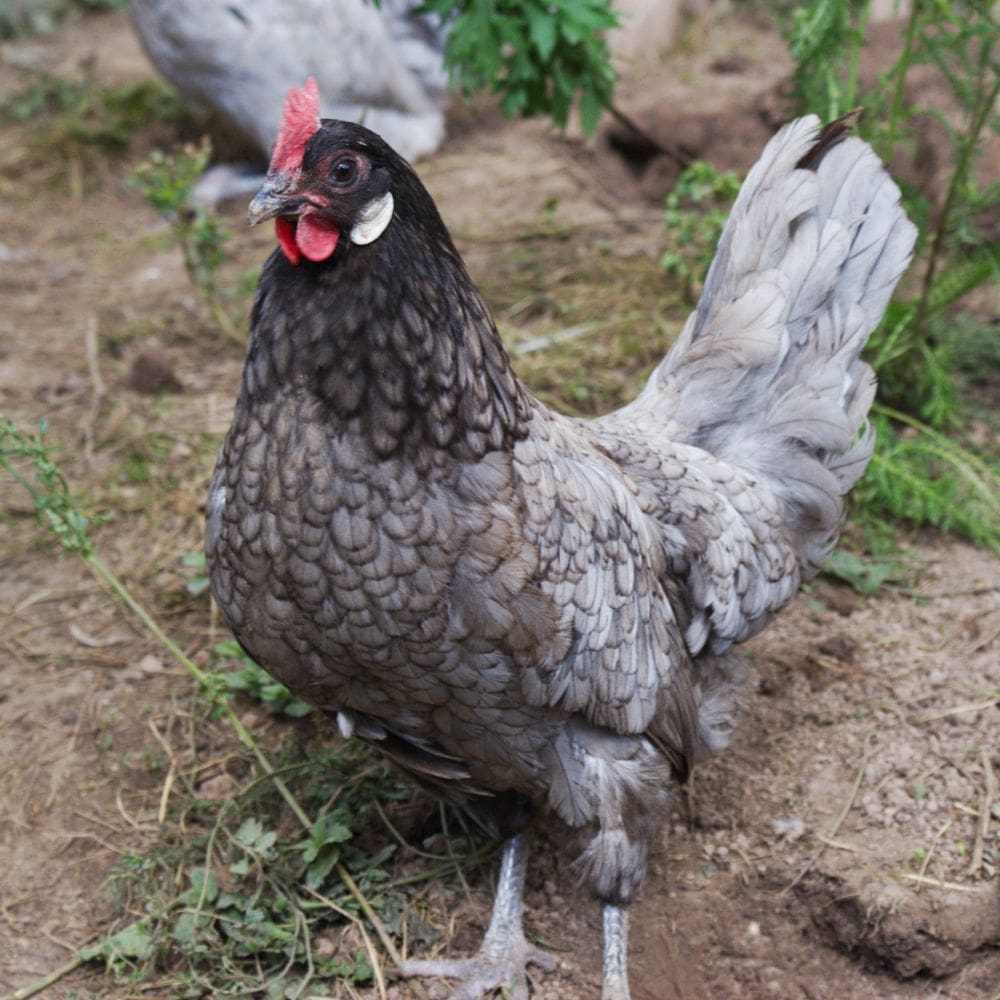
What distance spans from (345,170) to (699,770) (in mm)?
2309

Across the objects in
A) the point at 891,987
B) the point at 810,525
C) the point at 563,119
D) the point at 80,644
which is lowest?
the point at 80,644

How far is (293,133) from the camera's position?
226 centimetres

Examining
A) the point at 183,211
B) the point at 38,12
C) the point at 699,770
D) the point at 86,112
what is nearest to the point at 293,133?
the point at 699,770

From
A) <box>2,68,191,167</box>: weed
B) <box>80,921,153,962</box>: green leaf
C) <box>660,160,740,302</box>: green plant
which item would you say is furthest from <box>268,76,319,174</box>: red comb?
<box>2,68,191,167</box>: weed

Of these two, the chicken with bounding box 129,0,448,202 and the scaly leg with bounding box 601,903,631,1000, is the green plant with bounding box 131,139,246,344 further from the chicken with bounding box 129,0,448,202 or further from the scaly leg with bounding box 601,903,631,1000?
the scaly leg with bounding box 601,903,631,1000

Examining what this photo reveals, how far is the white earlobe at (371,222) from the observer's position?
2.26 meters

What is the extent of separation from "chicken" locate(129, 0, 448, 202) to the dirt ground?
173cm

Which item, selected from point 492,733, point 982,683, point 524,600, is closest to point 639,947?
point 492,733

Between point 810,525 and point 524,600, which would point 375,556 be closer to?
point 524,600

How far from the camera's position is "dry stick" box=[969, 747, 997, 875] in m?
3.12

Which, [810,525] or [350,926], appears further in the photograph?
[810,525]

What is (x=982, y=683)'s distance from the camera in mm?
3645

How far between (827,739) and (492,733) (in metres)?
1.51

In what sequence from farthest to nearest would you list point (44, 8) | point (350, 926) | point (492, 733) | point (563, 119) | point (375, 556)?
point (44, 8), point (563, 119), point (350, 926), point (492, 733), point (375, 556)
